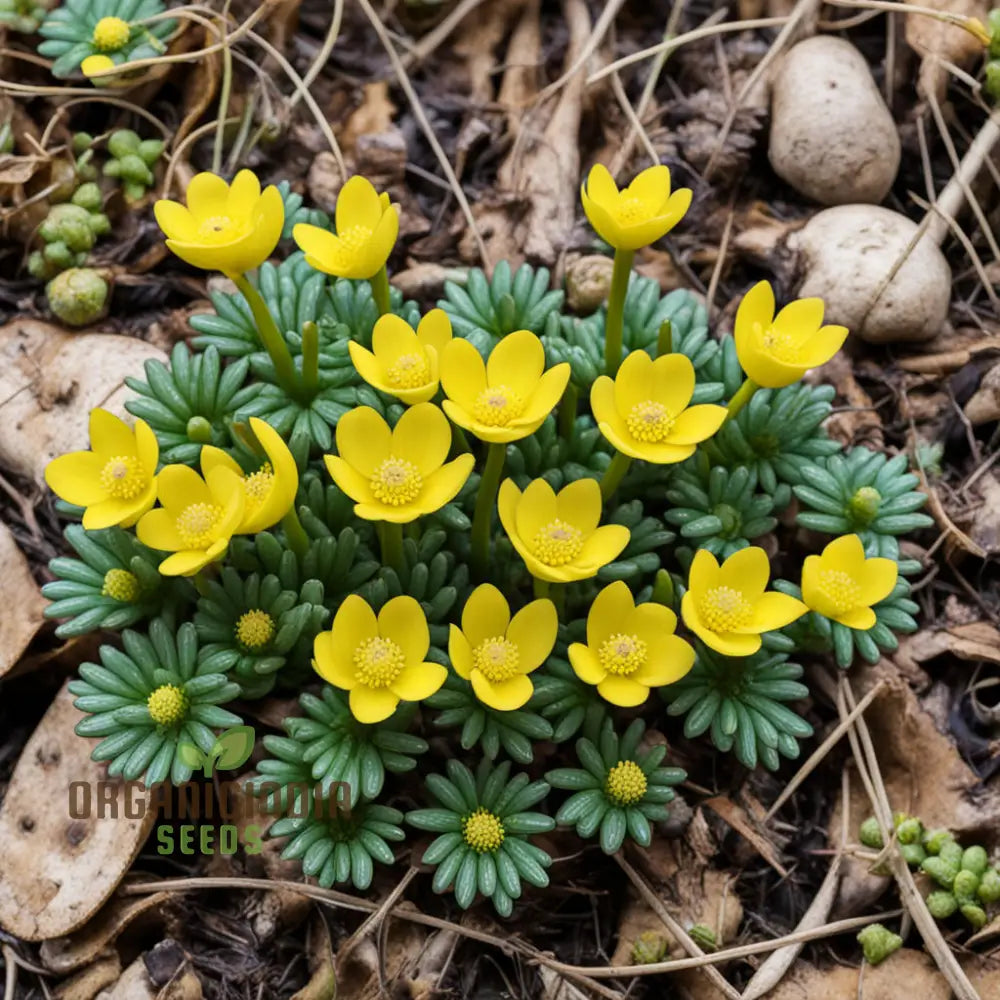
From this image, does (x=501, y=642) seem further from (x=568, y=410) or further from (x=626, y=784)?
(x=568, y=410)

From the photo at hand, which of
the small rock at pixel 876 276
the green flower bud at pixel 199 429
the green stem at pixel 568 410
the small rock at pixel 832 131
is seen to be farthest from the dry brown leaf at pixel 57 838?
the small rock at pixel 832 131

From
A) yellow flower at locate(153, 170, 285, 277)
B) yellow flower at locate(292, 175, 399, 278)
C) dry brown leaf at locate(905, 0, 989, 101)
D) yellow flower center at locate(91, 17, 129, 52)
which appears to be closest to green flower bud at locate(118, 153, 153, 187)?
yellow flower center at locate(91, 17, 129, 52)

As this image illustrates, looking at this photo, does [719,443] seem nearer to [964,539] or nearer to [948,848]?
[964,539]

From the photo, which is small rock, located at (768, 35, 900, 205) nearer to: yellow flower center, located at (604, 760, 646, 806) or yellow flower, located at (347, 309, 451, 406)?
yellow flower, located at (347, 309, 451, 406)

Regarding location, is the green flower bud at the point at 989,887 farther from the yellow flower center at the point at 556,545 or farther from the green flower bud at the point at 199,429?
the green flower bud at the point at 199,429

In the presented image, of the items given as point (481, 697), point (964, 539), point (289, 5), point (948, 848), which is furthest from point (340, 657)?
point (289, 5)
